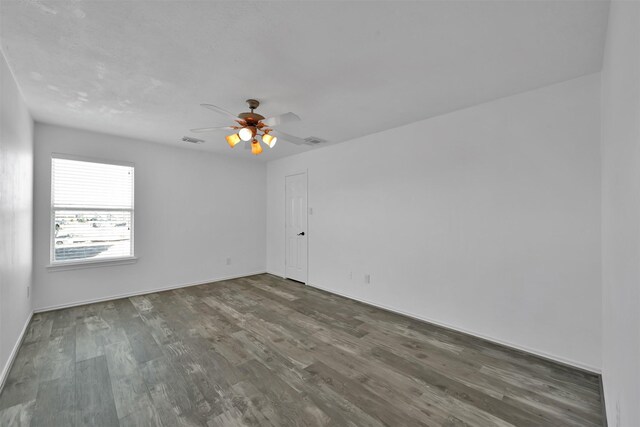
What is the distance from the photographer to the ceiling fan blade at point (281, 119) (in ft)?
8.21

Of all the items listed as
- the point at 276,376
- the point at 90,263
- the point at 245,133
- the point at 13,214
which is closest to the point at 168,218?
the point at 90,263

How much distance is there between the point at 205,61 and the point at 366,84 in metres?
1.45

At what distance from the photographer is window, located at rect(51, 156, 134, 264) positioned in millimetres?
3887

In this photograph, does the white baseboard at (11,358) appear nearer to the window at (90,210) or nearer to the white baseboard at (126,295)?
the white baseboard at (126,295)

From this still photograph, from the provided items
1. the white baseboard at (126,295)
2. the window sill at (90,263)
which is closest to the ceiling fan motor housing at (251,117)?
the window sill at (90,263)

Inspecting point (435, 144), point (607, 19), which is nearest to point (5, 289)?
point (435, 144)

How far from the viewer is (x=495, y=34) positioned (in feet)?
6.20

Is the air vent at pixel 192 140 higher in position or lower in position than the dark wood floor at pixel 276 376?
higher

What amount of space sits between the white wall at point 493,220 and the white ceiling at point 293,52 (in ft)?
A: 1.32

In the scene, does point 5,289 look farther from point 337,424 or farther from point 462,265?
point 462,265

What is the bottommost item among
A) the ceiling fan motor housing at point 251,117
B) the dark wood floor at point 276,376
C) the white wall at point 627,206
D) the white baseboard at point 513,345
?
the dark wood floor at point 276,376

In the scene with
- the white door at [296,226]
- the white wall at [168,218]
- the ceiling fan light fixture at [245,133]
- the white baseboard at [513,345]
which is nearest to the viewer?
the white baseboard at [513,345]

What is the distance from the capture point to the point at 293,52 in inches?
81.8

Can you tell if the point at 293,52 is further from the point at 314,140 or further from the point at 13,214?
the point at 13,214
